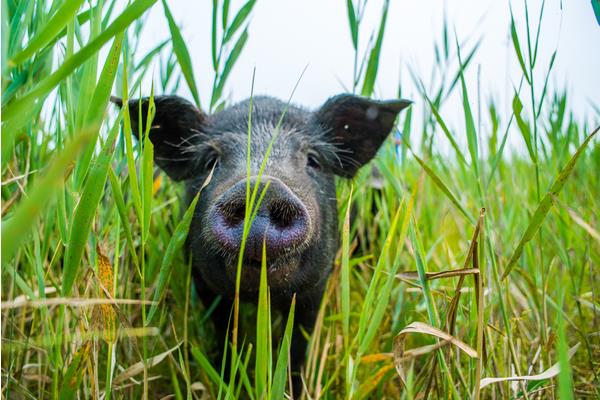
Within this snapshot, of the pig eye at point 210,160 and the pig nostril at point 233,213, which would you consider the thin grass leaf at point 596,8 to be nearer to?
the pig nostril at point 233,213

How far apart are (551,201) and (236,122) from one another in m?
1.74

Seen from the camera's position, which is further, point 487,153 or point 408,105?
point 487,153

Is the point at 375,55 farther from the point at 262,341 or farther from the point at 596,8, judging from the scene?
the point at 262,341

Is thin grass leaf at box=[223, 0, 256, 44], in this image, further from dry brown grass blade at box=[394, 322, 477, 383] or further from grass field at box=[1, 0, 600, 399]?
dry brown grass blade at box=[394, 322, 477, 383]

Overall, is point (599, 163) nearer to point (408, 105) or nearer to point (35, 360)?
point (408, 105)

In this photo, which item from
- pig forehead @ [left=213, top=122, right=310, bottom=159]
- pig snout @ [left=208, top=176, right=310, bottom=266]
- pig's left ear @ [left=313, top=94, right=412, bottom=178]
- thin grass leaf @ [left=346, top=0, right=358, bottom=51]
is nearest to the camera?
pig snout @ [left=208, top=176, right=310, bottom=266]

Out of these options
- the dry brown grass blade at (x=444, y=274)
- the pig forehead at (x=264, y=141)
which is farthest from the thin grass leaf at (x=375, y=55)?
the dry brown grass blade at (x=444, y=274)

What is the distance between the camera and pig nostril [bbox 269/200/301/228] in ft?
6.04

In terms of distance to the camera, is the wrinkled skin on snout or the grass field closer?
the grass field

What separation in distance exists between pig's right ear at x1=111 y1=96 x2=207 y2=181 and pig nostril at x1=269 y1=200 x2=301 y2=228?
98 centimetres

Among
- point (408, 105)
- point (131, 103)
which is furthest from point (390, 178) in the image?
point (131, 103)

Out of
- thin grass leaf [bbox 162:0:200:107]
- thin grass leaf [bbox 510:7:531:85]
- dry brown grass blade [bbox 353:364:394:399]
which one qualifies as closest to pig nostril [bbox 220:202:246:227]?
thin grass leaf [bbox 162:0:200:107]

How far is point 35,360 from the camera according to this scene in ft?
7.04

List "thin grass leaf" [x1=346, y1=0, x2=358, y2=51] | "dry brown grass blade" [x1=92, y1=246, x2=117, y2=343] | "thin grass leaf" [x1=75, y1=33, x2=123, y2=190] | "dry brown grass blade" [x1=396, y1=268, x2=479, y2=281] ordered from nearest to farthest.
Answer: "thin grass leaf" [x1=75, y1=33, x2=123, y2=190] < "dry brown grass blade" [x1=396, y1=268, x2=479, y2=281] < "dry brown grass blade" [x1=92, y1=246, x2=117, y2=343] < "thin grass leaf" [x1=346, y1=0, x2=358, y2=51]
